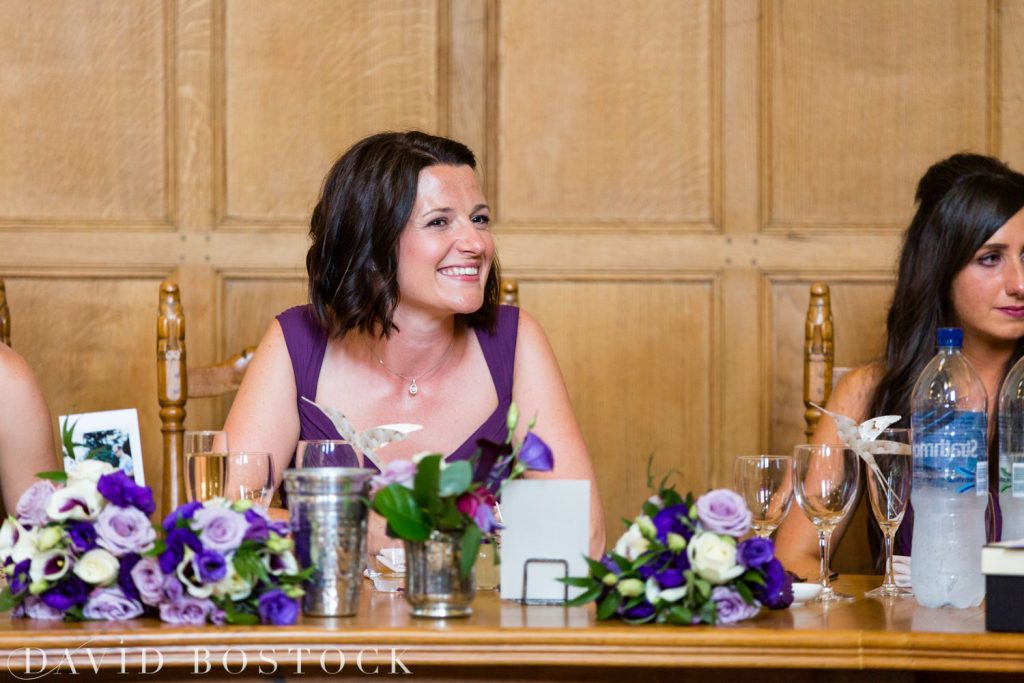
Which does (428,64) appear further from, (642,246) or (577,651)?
(577,651)

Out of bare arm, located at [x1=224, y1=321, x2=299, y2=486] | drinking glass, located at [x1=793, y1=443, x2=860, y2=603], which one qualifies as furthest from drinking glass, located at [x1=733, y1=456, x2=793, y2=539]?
bare arm, located at [x1=224, y1=321, x2=299, y2=486]

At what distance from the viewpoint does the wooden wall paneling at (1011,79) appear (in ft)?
11.2

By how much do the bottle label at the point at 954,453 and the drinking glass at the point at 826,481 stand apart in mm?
87

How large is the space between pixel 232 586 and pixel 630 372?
218 centimetres

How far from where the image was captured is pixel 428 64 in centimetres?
345

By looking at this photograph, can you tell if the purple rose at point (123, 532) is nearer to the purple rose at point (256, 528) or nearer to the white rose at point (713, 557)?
the purple rose at point (256, 528)

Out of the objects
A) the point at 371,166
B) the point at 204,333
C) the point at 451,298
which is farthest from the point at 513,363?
the point at 204,333

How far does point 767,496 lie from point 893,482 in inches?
7.1

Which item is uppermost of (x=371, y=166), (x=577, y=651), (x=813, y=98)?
(x=813, y=98)

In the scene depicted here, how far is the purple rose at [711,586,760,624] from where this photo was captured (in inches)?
54.1

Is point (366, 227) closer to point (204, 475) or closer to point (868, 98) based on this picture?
point (204, 475)

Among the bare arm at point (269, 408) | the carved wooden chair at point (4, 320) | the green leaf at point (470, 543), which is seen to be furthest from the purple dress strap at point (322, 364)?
the green leaf at point (470, 543)

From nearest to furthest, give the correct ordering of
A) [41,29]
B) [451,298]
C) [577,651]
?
[577,651] → [451,298] → [41,29]

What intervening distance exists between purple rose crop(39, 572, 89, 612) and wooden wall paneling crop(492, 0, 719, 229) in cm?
217
